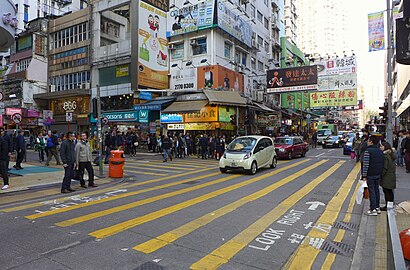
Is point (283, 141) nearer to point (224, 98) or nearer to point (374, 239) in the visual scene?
point (224, 98)

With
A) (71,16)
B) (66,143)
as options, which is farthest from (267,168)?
(71,16)

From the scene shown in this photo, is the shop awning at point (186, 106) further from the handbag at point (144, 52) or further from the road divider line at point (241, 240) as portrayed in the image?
the road divider line at point (241, 240)

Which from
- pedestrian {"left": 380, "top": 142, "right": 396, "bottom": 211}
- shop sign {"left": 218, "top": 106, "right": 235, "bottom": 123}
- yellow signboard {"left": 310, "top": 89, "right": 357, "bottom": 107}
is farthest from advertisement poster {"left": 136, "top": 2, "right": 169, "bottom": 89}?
yellow signboard {"left": 310, "top": 89, "right": 357, "bottom": 107}

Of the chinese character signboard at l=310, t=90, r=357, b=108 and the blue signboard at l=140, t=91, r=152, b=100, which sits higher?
the chinese character signboard at l=310, t=90, r=357, b=108

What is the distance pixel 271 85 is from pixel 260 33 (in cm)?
1159

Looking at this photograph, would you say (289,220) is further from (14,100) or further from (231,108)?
(14,100)

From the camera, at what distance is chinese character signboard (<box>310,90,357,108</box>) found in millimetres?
37625

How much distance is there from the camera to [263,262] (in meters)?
4.01

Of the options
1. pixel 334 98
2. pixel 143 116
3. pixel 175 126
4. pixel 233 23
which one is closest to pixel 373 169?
pixel 175 126

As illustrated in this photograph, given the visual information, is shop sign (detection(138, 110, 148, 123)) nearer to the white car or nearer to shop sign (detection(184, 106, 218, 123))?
shop sign (detection(184, 106, 218, 123))

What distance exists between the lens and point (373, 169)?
6293 millimetres

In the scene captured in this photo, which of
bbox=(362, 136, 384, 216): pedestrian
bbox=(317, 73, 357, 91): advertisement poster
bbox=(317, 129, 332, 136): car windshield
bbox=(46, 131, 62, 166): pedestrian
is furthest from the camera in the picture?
bbox=(317, 129, 332, 136): car windshield

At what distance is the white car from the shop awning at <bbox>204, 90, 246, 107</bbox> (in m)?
9.33

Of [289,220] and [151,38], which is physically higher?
[151,38]
